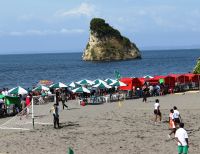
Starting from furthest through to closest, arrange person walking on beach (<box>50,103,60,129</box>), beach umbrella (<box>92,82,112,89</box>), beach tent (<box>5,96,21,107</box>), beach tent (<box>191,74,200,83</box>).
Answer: beach tent (<box>191,74,200,83</box>)
beach umbrella (<box>92,82,112,89</box>)
beach tent (<box>5,96,21,107</box>)
person walking on beach (<box>50,103,60,129</box>)

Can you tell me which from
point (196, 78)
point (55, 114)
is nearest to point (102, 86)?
point (196, 78)

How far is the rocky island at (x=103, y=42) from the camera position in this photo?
180m

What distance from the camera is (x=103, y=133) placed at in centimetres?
2555

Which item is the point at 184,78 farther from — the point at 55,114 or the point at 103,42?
the point at 103,42

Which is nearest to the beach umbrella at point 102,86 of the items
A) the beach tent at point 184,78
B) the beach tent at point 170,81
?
the beach tent at point 170,81

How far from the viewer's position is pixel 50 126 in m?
28.4

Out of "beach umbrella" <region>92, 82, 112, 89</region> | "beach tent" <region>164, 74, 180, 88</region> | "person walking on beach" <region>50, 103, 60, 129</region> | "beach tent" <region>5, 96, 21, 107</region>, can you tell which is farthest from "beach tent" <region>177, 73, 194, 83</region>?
"person walking on beach" <region>50, 103, 60, 129</region>

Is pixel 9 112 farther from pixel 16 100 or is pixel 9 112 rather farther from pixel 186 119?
pixel 186 119

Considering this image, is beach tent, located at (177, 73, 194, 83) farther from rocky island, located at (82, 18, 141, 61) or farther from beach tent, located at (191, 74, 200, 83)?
rocky island, located at (82, 18, 141, 61)

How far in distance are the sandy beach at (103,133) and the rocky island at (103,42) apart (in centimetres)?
14462

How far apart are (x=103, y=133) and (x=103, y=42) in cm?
15969

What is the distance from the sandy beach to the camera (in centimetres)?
2167

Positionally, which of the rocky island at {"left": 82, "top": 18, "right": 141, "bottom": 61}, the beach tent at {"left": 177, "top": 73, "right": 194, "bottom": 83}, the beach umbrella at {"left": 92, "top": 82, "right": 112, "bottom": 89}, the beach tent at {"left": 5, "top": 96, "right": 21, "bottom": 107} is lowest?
the beach tent at {"left": 5, "top": 96, "right": 21, "bottom": 107}

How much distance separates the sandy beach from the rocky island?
145m
